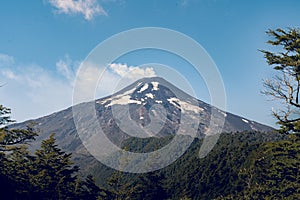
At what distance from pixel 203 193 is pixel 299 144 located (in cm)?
12690

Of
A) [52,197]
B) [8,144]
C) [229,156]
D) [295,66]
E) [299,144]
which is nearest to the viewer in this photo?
[295,66]

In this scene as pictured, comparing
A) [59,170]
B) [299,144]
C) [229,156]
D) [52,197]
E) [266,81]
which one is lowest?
[52,197]

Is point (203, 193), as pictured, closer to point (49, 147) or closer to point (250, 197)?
point (250, 197)

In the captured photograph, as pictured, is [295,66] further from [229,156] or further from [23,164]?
[229,156]

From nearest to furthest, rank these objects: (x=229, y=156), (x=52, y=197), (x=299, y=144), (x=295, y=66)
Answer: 1. (x=295, y=66)
2. (x=299, y=144)
3. (x=52, y=197)
4. (x=229, y=156)

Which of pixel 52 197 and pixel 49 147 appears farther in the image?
pixel 49 147

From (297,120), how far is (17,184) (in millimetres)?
24620

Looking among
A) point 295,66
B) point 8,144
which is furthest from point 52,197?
point 295,66

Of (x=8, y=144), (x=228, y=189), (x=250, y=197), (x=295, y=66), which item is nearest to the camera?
(x=295, y=66)

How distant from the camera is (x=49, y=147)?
3797cm

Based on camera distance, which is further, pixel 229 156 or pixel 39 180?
pixel 229 156

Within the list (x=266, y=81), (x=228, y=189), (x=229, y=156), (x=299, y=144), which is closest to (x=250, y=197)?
(x=299, y=144)

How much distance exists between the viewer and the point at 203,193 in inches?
5901

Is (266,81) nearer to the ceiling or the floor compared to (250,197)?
nearer to the ceiling
